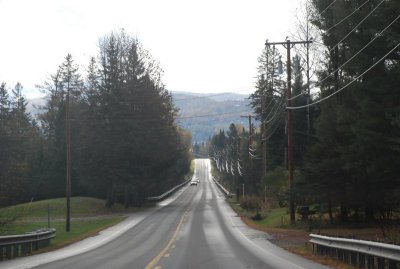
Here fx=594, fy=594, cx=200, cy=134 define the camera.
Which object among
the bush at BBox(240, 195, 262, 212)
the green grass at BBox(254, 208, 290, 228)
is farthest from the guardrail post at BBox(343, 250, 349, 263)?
the bush at BBox(240, 195, 262, 212)

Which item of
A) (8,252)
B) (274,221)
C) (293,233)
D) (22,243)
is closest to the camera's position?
(8,252)

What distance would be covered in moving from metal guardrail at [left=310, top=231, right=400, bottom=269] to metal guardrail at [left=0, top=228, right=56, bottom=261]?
10855 mm

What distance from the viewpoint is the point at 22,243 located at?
75.4 feet

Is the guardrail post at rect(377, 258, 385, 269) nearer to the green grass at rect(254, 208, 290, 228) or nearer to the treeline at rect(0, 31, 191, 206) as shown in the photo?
the green grass at rect(254, 208, 290, 228)

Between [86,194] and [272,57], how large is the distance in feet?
107

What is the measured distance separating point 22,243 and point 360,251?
44.2ft

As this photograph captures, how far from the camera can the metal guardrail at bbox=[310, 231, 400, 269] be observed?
519 inches

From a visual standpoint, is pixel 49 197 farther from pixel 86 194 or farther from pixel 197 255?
pixel 197 255

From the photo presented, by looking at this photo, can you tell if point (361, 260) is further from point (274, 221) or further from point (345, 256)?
point (274, 221)

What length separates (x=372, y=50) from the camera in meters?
27.7

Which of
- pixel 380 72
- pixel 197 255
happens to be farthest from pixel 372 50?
pixel 197 255

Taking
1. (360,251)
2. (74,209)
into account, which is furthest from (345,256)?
(74,209)

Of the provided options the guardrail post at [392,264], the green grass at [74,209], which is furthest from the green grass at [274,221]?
the guardrail post at [392,264]

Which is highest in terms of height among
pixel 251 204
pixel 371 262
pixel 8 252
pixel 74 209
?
pixel 371 262
